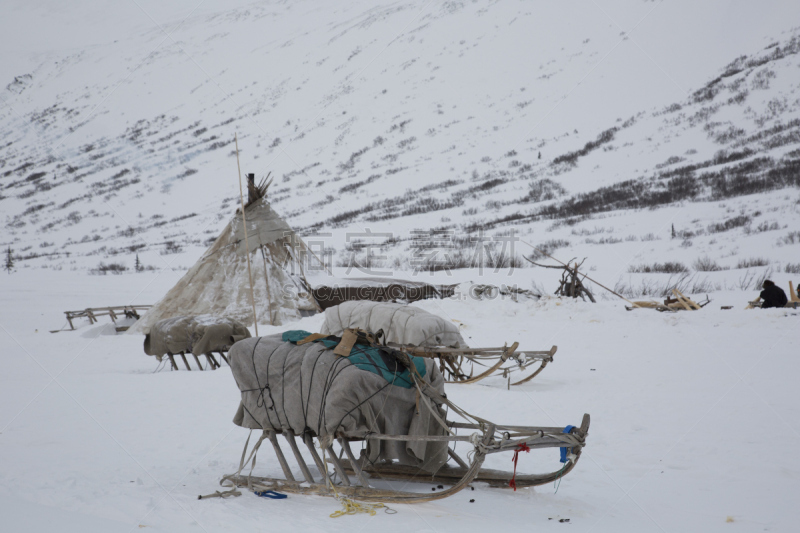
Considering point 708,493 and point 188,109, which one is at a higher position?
point 188,109

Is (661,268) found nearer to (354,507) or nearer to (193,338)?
(193,338)

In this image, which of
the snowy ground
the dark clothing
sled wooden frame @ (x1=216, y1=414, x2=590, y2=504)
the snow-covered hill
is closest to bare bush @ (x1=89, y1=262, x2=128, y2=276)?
the snow-covered hill

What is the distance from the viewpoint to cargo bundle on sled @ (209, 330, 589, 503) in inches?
123

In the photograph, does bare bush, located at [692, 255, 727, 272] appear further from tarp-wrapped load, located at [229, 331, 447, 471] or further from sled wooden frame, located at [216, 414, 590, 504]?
tarp-wrapped load, located at [229, 331, 447, 471]

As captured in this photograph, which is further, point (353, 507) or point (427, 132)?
point (427, 132)

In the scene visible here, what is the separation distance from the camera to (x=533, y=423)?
4887 millimetres

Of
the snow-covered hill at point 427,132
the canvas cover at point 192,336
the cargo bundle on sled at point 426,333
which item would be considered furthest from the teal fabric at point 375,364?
the snow-covered hill at point 427,132

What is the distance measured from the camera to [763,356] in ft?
21.9

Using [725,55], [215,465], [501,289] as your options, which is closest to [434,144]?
[725,55]

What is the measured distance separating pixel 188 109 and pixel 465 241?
141 feet

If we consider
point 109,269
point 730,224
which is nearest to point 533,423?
point 730,224

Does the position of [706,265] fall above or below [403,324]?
below

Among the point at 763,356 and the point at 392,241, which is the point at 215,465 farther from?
the point at 392,241

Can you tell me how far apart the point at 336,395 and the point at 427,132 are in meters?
36.8
